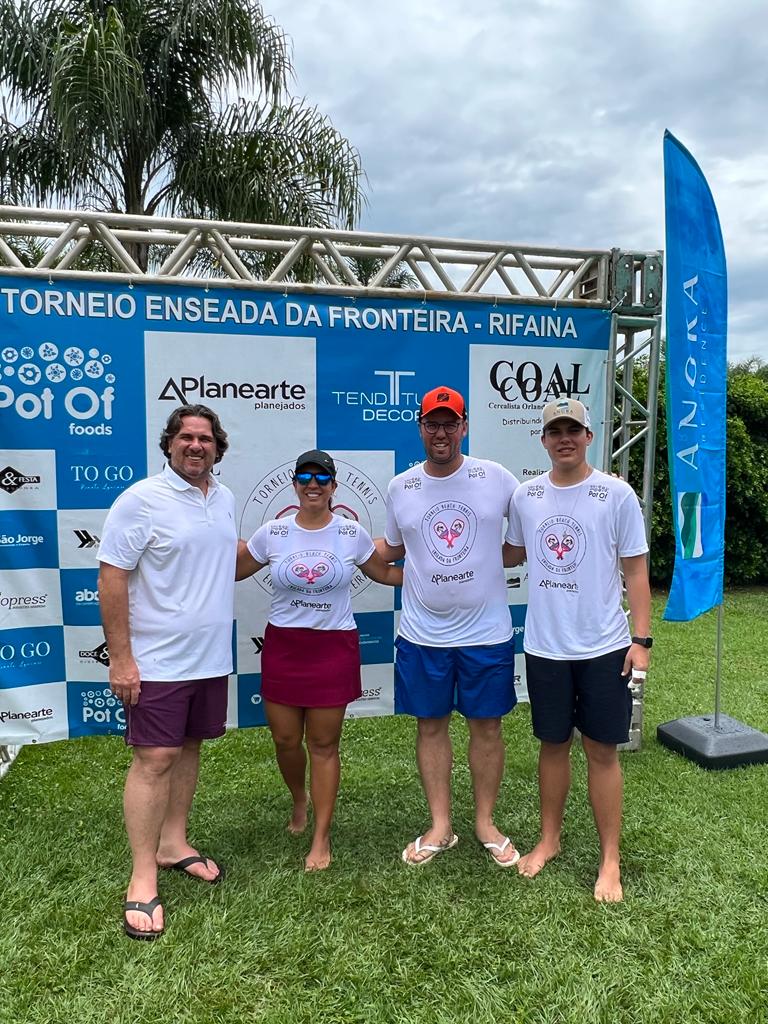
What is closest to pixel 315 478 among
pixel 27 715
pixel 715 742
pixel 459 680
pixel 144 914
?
pixel 459 680

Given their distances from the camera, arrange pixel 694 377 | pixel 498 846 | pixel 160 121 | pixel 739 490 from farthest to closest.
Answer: pixel 739 490, pixel 160 121, pixel 694 377, pixel 498 846

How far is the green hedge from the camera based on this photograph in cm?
845

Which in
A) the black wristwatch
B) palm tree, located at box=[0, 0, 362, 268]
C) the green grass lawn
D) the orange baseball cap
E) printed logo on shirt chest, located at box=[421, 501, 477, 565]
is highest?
palm tree, located at box=[0, 0, 362, 268]

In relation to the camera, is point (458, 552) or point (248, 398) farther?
point (248, 398)

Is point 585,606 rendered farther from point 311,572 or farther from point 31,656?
point 31,656

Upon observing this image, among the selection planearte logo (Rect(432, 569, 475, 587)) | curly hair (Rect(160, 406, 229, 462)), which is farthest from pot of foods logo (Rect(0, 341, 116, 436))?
planearte logo (Rect(432, 569, 475, 587))

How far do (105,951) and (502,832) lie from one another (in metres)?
1.57

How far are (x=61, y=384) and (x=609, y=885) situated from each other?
283cm

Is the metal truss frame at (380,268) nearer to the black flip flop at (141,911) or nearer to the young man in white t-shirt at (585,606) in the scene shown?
the young man in white t-shirt at (585,606)

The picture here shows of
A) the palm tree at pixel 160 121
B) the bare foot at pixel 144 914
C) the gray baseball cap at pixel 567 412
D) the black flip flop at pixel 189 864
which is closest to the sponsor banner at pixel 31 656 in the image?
the black flip flop at pixel 189 864

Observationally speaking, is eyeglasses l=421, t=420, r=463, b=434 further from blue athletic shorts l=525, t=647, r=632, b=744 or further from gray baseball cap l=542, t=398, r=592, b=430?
blue athletic shorts l=525, t=647, r=632, b=744

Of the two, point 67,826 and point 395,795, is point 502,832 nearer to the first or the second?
point 395,795

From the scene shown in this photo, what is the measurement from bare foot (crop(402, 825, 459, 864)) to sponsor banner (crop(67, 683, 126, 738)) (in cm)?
136

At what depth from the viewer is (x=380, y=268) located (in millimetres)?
3580
